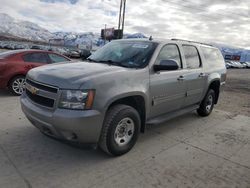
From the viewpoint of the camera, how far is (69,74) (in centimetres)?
344

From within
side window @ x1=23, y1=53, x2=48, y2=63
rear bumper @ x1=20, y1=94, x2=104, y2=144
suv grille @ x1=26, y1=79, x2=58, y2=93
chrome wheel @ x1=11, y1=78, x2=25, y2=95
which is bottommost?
chrome wheel @ x1=11, y1=78, x2=25, y2=95

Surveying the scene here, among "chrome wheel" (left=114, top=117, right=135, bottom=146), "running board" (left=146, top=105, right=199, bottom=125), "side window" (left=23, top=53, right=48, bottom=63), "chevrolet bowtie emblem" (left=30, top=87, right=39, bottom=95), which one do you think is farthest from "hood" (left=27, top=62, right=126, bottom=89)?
"side window" (left=23, top=53, right=48, bottom=63)

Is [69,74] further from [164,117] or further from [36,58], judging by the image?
[36,58]

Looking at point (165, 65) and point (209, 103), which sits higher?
point (165, 65)

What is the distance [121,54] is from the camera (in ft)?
14.7

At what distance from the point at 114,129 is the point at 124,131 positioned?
1.17 ft

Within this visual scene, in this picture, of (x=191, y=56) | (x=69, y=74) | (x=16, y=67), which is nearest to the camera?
(x=69, y=74)

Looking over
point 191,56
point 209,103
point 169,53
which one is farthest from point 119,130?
point 209,103

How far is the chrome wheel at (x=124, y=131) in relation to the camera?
3752 mm

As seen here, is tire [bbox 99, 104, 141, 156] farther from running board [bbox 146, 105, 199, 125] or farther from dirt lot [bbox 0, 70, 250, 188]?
running board [bbox 146, 105, 199, 125]

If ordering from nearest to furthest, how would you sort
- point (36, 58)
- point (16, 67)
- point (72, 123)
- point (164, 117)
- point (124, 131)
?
point (72, 123), point (124, 131), point (164, 117), point (16, 67), point (36, 58)

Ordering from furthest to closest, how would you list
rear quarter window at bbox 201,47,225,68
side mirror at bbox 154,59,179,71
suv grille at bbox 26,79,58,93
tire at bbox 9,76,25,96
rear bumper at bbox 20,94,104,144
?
1. tire at bbox 9,76,25,96
2. rear quarter window at bbox 201,47,225,68
3. side mirror at bbox 154,59,179,71
4. suv grille at bbox 26,79,58,93
5. rear bumper at bbox 20,94,104,144

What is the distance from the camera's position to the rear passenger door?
517 centimetres

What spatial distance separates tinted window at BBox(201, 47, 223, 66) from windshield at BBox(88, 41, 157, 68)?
7.10ft
